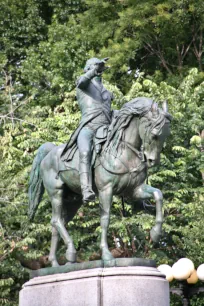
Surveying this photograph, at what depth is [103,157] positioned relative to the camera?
35.2 feet

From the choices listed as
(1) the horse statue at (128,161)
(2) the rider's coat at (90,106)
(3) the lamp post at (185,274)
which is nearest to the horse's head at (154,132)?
(1) the horse statue at (128,161)

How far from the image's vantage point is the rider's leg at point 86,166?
413 inches

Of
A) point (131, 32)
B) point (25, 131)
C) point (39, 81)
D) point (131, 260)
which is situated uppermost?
→ point (131, 32)

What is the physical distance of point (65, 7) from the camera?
89.5 ft

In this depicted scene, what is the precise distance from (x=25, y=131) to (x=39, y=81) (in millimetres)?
4207

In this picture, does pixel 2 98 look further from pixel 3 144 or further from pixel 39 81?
pixel 3 144

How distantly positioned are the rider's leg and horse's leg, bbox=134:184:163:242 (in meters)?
0.70

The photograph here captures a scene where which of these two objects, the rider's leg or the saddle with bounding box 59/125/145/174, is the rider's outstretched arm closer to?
the saddle with bounding box 59/125/145/174

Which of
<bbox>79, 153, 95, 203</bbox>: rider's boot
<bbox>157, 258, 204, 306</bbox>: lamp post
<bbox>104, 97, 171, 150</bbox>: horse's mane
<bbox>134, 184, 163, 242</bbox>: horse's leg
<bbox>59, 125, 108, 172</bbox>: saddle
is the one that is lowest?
<bbox>157, 258, 204, 306</bbox>: lamp post

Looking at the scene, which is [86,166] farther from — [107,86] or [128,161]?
[107,86]

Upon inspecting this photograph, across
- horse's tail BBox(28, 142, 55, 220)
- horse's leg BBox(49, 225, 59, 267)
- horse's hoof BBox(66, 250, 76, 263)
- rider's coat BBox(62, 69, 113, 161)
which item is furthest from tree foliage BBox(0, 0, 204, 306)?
horse's hoof BBox(66, 250, 76, 263)

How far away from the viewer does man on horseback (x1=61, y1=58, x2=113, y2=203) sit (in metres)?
10.6

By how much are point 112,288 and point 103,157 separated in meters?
2.07

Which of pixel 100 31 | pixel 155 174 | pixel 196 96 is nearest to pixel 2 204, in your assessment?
pixel 155 174
